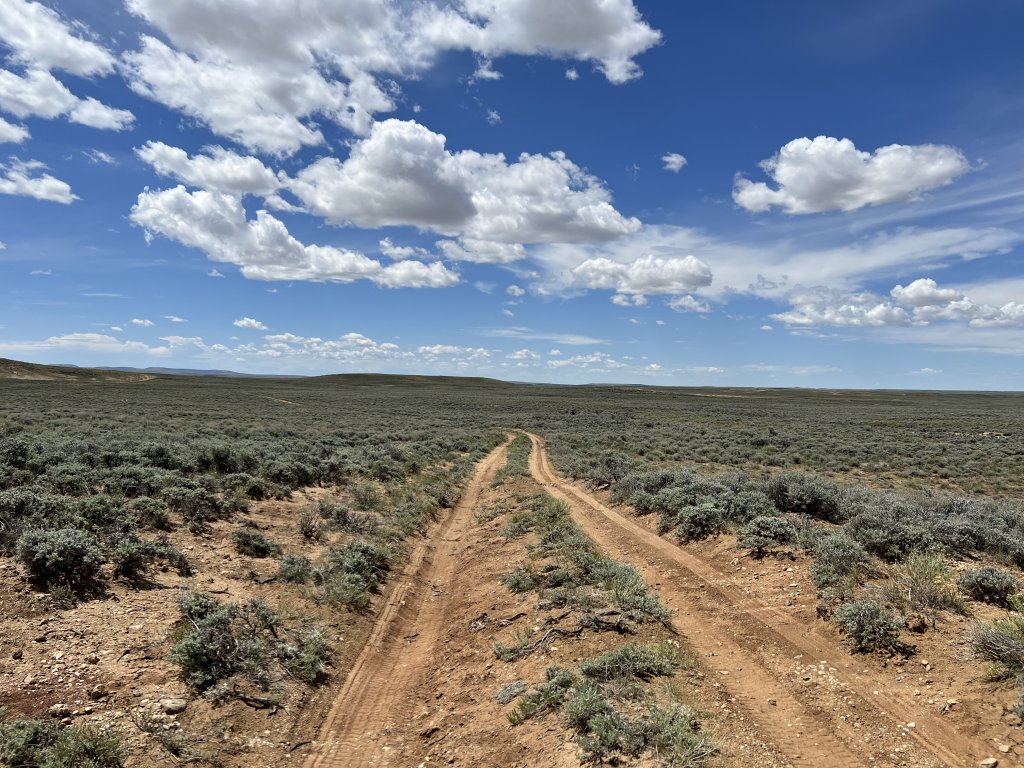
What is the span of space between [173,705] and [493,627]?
4.31 metres

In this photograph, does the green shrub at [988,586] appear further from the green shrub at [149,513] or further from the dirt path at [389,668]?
the green shrub at [149,513]

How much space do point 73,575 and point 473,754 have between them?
6.39 metres

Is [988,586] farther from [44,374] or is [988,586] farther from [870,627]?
[44,374]

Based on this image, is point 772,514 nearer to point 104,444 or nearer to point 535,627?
point 535,627

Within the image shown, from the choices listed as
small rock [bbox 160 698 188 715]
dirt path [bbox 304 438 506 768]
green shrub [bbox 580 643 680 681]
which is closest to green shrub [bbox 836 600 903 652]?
green shrub [bbox 580 643 680 681]

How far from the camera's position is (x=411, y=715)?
6.39 m

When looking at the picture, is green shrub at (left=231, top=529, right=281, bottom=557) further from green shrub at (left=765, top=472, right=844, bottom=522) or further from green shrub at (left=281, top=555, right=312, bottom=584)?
green shrub at (left=765, top=472, right=844, bottom=522)

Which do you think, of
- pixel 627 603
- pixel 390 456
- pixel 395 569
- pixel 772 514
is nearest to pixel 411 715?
pixel 627 603

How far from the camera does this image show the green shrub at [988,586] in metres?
7.43

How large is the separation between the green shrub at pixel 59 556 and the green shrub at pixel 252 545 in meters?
2.68

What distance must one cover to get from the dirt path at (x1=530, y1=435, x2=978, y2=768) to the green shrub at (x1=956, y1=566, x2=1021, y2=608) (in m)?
2.49

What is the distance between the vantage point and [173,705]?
572 centimetres

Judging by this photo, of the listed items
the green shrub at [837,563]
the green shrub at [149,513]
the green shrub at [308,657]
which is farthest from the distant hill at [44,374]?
the green shrub at [837,563]

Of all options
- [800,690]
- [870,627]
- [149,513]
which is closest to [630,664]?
[800,690]
